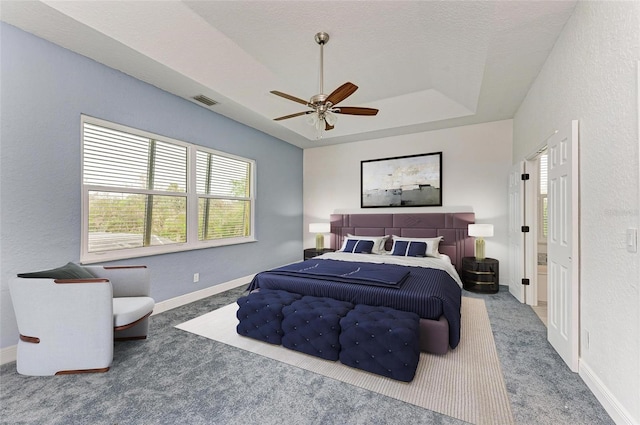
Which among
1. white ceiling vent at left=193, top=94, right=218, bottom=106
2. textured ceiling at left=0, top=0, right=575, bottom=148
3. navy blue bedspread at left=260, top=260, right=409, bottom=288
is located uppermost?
textured ceiling at left=0, top=0, right=575, bottom=148

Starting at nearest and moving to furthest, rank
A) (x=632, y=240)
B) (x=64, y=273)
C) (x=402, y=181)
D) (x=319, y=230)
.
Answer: (x=632, y=240) → (x=64, y=273) → (x=402, y=181) → (x=319, y=230)

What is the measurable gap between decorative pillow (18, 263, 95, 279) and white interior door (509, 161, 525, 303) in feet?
16.9

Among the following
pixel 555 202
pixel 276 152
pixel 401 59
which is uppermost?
pixel 401 59

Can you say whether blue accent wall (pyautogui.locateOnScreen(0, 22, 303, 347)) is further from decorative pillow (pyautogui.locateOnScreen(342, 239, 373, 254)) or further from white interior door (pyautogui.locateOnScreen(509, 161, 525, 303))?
white interior door (pyautogui.locateOnScreen(509, 161, 525, 303))

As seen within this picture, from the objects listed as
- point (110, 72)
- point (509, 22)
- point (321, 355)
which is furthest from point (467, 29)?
point (110, 72)

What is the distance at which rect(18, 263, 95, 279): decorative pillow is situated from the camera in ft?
7.12

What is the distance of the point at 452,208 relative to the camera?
498cm

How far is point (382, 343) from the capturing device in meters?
2.07

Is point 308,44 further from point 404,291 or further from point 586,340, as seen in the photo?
point 586,340

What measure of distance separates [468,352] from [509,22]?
9.63 ft

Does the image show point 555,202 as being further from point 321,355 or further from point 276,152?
point 276,152

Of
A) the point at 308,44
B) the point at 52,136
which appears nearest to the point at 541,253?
the point at 308,44

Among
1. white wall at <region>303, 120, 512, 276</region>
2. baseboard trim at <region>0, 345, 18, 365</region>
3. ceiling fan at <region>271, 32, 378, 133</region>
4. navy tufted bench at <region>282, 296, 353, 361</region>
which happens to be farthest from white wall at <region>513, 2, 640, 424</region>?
baseboard trim at <region>0, 345, 18, 365</region>

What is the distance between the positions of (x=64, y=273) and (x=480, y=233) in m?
5.10
